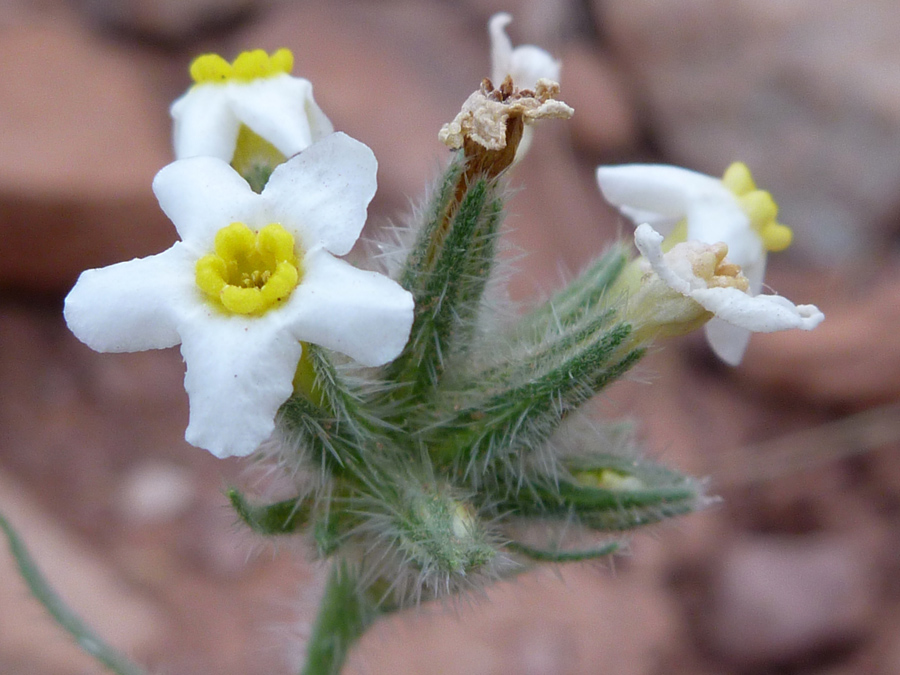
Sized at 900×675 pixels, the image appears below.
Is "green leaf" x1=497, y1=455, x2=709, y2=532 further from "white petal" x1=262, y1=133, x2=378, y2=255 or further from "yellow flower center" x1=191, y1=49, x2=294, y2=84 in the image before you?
"yellow flower center" x1=191, y1=49, x2=294, y2=84

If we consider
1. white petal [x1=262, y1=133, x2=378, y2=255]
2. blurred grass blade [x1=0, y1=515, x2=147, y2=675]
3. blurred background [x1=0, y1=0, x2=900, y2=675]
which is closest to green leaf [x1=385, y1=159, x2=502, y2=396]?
white petal [x1=262, y1=133, x2=378, y2=255]

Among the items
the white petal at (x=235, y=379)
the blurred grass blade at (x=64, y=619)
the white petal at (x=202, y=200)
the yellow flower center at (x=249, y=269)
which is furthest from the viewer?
the blurred grass blade at (x=64, y=619)

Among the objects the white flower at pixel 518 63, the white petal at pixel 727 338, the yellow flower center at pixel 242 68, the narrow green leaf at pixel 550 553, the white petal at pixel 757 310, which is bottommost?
the narrow green leaf at pixel 550 553

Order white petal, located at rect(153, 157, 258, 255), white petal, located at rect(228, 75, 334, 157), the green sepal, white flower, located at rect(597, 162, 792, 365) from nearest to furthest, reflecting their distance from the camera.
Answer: white petal, located at rect(153, 157, 258, 255) < the green sepal < white petal, located at rect(228, 75, 334, 157) < white flower, located at rect(597, 162, 792, 365)

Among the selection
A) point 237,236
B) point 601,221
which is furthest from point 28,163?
point 237,236

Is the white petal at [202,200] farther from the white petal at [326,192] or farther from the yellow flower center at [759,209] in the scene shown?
the yellow flower center at [759,209]

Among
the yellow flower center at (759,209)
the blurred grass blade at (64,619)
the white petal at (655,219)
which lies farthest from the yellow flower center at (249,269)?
A: the blurred grass blade at (64,619)

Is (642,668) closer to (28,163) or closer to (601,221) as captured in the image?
(601,221)
